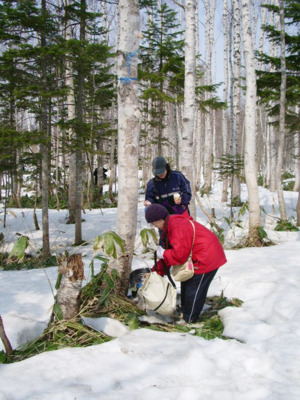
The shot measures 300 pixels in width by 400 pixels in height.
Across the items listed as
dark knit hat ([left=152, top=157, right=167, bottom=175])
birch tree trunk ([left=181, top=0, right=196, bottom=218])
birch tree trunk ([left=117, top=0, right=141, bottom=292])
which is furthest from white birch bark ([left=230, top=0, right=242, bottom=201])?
birch tree trunk ([left=117, top=0, right=141, bottom=292])

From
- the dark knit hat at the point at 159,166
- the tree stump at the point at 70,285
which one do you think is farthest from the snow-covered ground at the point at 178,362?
the dark knit hat at the point at 159,166

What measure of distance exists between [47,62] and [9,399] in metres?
7.39

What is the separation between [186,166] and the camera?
674 centimetres

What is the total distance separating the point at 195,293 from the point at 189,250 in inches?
20.5

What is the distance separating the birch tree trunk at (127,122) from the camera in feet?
11.3

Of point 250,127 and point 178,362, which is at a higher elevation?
point 250,127

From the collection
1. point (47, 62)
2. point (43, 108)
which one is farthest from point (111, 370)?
point (47, 62)

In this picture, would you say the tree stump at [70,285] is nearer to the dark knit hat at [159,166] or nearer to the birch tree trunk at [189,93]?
the dark knit hat at [159,166]

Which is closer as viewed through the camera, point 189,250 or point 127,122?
point 189,250

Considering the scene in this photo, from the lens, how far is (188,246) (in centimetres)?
315

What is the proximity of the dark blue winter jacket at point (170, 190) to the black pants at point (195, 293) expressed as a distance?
1.58 m

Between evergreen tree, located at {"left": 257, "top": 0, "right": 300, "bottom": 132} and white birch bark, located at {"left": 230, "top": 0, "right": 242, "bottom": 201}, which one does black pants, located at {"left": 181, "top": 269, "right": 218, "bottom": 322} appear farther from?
white birch bark, located at {"left": 230, "top": 0, "right": 242, "bottom": 201}

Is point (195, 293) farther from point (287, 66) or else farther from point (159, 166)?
point (287, 66)

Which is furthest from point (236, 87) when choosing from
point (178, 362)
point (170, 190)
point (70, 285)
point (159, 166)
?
point (178, 362)
